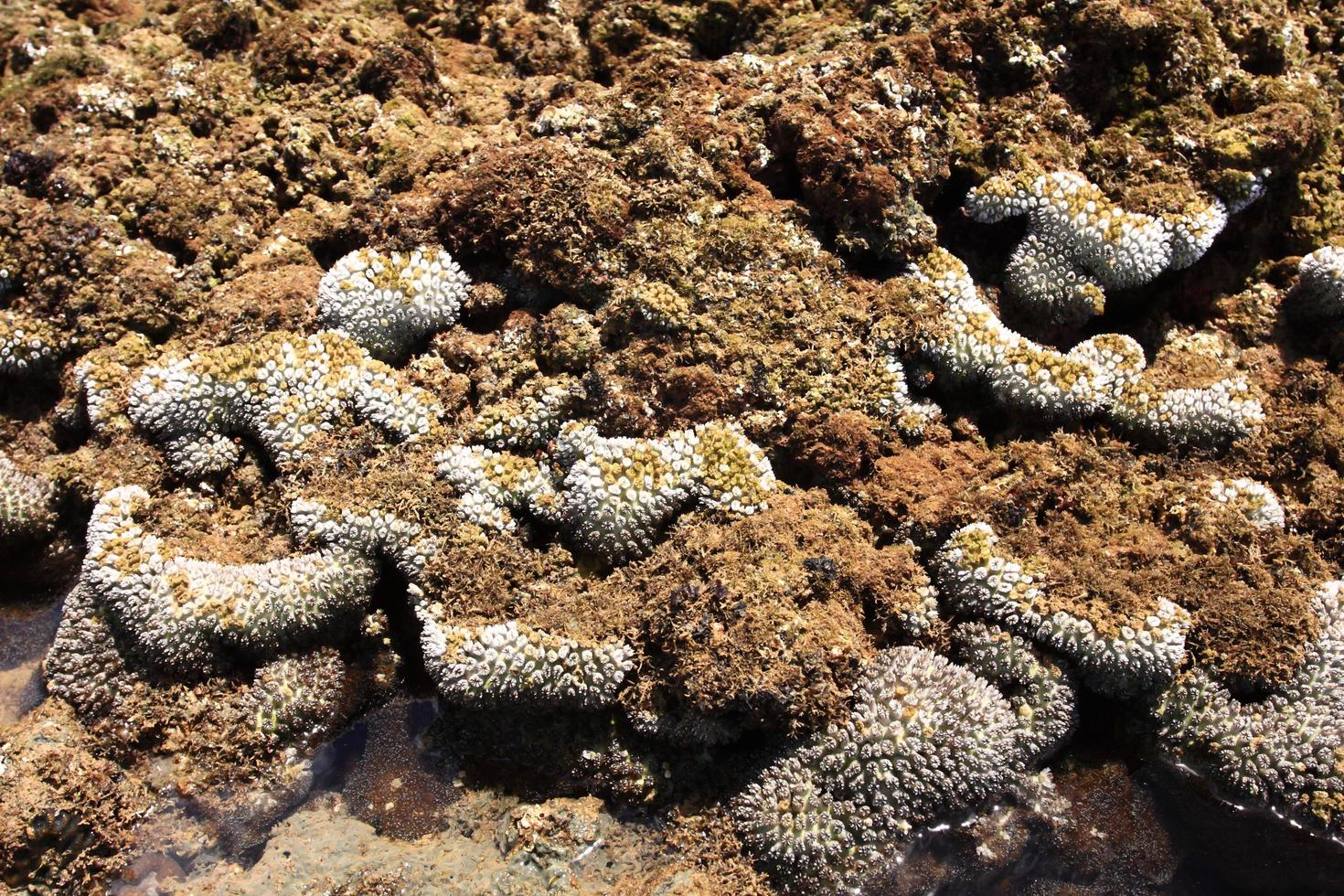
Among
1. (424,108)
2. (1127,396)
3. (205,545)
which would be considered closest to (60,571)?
(205,545)

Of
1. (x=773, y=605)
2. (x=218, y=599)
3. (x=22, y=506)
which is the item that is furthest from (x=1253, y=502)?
(x=22, y=506)

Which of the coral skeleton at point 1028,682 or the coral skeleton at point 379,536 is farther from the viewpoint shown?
the coral skeleton at point 379,536

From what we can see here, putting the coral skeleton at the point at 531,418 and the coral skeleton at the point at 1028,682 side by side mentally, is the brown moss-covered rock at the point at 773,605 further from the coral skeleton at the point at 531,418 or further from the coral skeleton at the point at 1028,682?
the coral skeleton at the point at 531,418

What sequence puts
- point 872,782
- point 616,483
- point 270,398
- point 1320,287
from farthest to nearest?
point 1320,287 < point 270,398 < point 616,483 < point 872,782

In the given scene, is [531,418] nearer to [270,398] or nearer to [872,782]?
[270,398]

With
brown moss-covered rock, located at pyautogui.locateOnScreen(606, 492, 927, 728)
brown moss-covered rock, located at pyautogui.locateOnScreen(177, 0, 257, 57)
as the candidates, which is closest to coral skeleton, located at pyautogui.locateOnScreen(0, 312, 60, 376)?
brown moss-covered rock, located at pyautogui.locateOnScreen(177, 0, 257, 57)

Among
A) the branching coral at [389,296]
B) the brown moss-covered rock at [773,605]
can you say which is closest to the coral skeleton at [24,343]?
the branching coral at [389,296]

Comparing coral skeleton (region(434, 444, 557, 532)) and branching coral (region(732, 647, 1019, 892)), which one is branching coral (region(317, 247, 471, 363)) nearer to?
coral skeleton (region(434, 444, 557, 532))
